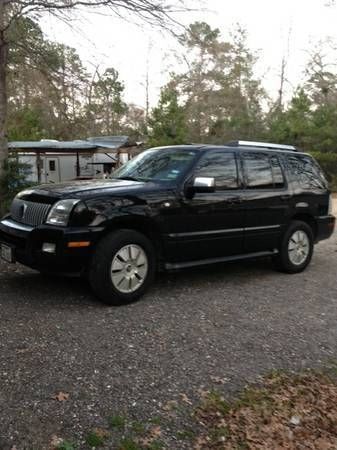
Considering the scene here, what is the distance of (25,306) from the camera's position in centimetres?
445

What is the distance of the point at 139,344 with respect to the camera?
12.2ft

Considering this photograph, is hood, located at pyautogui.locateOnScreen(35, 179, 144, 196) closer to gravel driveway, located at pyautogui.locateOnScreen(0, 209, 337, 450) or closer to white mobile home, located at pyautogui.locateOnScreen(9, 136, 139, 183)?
gravel driveway, located at pyautogui.locateOnScreen(0, 209, 337, 450)

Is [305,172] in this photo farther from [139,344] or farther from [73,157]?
[73,157]

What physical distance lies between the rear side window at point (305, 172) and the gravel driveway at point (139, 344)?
1545 mm

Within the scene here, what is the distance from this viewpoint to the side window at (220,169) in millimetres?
5354

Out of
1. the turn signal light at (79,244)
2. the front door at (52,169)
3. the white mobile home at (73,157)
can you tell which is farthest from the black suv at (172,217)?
the front door at (52,169)

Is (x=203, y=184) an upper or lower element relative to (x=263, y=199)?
upper

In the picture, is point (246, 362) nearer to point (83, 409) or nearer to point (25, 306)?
point (83, 409)

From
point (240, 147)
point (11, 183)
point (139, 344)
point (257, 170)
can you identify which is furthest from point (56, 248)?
point (11, 183)

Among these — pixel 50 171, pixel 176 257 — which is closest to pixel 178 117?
pixel 50 171

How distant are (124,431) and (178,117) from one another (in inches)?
946

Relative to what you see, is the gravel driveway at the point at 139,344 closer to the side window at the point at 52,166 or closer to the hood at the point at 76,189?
the hood at the point at 76,189

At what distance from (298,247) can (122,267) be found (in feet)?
9.57

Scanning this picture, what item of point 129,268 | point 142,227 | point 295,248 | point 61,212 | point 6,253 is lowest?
point 295,248
